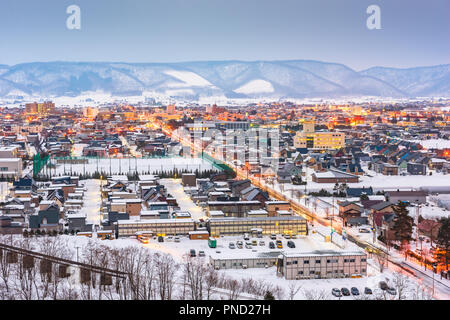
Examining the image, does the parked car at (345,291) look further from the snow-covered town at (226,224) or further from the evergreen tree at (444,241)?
the evergreen tree at (444,241)

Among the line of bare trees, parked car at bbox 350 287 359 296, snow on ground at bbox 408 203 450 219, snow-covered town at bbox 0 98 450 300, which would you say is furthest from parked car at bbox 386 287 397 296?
snow on ground at bbox 408 203 450 219

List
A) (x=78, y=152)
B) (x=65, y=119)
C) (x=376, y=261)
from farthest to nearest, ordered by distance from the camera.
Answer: (x=65, y=119)
(x=78, y=152)
(x=376, y=261)

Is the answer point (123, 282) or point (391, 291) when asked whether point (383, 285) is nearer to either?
point (391, 291)

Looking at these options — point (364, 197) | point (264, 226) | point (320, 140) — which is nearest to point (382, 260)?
point (264, 226)

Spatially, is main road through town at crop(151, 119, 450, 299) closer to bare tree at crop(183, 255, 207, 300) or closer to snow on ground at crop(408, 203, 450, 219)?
snow on ground at crop(408, 203, 450, 219)

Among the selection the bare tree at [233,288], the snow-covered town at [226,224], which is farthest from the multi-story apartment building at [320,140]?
the bare tree at [233,288]
